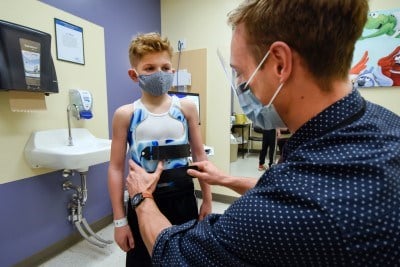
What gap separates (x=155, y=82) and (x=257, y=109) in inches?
19.7

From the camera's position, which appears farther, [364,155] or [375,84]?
[375,84]

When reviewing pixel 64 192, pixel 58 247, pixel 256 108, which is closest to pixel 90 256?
pixel 58 247

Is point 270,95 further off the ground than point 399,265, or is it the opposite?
point 270,95

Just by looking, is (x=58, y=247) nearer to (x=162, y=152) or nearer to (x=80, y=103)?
(x=80, y=103)

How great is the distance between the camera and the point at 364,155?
1.35ft

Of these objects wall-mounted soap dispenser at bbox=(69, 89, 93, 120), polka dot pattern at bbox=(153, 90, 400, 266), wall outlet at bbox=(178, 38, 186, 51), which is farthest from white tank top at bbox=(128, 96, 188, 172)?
wall outlet at bbox=(178, 38, 186, 51)

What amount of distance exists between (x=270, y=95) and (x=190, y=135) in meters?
0.59

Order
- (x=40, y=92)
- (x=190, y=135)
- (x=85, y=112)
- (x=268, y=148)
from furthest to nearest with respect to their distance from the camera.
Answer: (x=268, y=148) → (x=85, y=112) → (x=40, y=92) → (x=190, y=135)

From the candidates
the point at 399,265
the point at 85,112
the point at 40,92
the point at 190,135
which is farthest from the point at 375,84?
the point at 40,92

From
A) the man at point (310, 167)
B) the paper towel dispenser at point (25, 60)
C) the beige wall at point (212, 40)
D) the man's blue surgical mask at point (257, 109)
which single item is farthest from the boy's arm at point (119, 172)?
the beige wall at point (212, 40)

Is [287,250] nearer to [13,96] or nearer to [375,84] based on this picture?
[13,96]

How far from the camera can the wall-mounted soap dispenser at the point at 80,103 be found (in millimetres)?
1816

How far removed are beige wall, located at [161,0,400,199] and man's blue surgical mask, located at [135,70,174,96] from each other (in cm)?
161

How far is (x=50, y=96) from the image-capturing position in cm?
170
